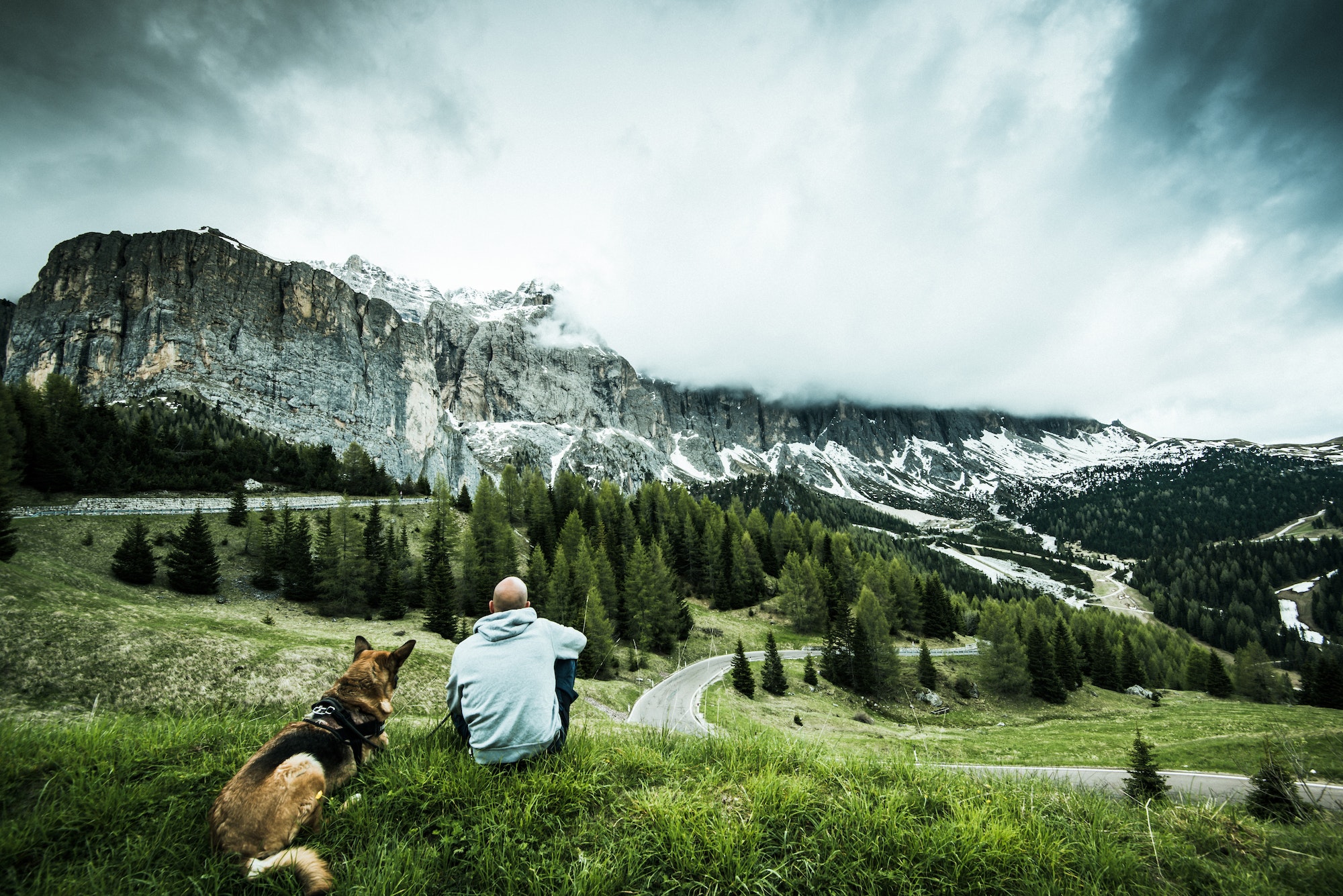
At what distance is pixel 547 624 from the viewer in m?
4.82

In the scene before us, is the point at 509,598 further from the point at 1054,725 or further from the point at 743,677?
the point at 1054,725

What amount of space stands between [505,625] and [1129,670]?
7349cm

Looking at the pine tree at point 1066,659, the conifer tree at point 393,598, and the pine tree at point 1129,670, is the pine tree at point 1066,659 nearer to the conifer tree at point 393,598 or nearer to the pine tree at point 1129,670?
the pine tree at point 1129,670

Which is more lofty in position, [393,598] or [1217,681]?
[393,598]

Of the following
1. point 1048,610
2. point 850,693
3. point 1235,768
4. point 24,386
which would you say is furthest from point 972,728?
point 24,386

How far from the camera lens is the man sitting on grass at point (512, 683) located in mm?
4012

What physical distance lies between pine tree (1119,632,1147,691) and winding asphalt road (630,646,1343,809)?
1415cm

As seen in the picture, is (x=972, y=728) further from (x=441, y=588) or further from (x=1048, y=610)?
(x=1048, y=610)

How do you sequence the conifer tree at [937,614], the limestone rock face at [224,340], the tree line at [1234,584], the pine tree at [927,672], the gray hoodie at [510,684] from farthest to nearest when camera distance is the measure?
1. the limestone rock face at [224,340]
2. the tree line at [1234,584]
3. the conifer tree at [937,614]
4. the pine tree at [927,672]
5. the gray hoodie at [510,684]

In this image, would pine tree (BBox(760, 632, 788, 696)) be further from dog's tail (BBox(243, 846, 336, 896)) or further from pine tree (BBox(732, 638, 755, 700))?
dog's tail (BBox(243, 846, 336, 896))

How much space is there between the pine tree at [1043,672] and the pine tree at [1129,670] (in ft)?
39.4

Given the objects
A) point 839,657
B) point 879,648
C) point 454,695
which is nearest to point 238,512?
point 454,695

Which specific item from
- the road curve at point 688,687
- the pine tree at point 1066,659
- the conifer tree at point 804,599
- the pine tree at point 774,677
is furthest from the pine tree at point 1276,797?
the pine tree at point 1066,659

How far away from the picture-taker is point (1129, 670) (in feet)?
170
